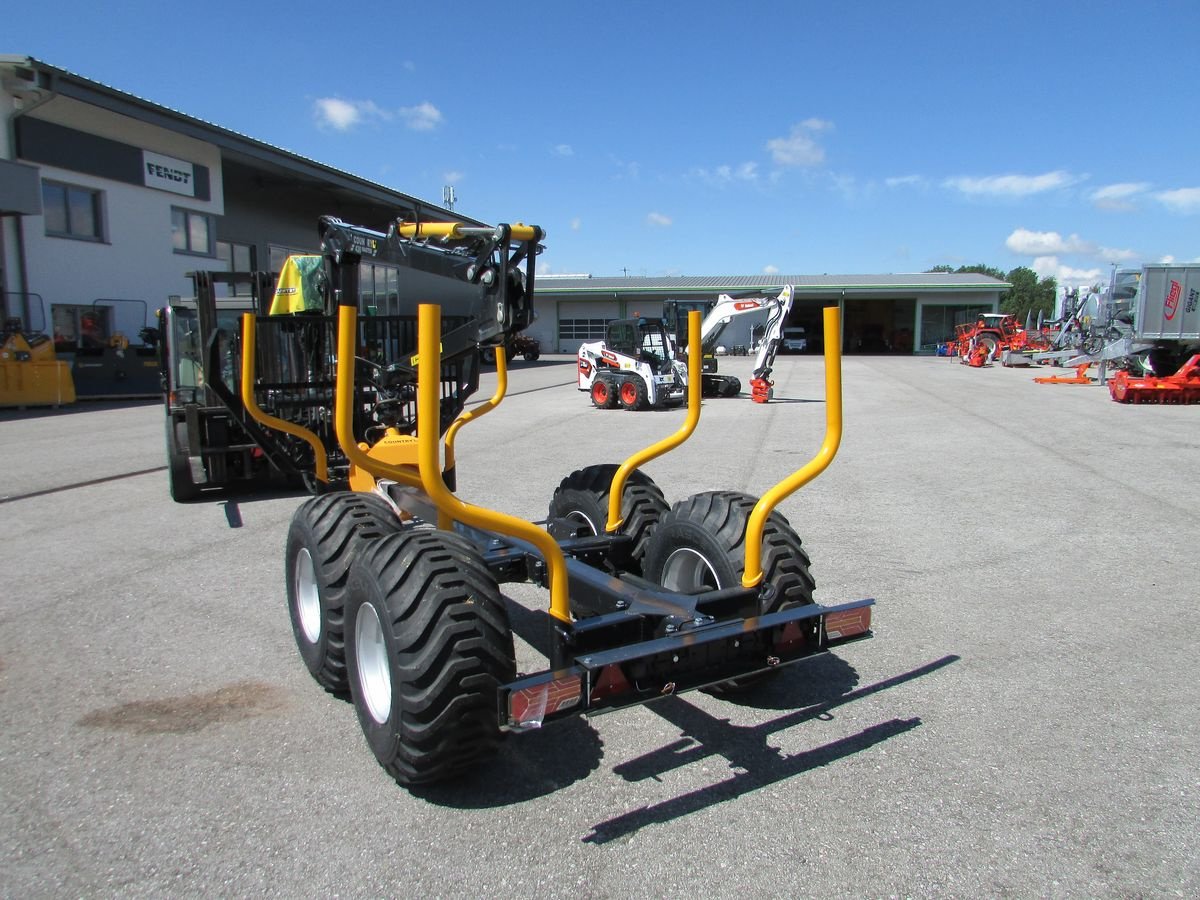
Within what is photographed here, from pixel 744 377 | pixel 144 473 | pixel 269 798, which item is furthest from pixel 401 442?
pixel 744 377

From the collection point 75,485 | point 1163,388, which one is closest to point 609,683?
point 75,485

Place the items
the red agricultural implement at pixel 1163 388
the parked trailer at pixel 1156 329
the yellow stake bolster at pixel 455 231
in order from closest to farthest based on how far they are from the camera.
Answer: the yellow stake bolster at pixel 455 231
the red agricultural implement at pixel 1163 388
the parked trailer at pixel 1156 329

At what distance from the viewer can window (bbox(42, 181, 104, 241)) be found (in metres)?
20.8

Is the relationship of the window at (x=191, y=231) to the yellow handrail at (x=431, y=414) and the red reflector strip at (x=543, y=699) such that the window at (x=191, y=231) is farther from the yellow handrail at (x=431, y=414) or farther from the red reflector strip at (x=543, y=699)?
the red reflector strip at (x=543, y=699)

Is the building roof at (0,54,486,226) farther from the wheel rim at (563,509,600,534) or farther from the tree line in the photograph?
the tree line

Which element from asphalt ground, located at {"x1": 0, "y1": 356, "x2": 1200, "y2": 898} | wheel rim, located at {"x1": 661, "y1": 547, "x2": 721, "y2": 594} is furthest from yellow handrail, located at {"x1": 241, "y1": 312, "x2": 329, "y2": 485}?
wheel rim, located at {"x1": 661, "y1": 547, "x2": 721, "y2": 594}

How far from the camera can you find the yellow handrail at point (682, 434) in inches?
160

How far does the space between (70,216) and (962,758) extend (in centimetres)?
2447

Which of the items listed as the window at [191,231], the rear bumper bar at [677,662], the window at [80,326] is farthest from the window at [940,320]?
the rear bumper bar at [677,662]

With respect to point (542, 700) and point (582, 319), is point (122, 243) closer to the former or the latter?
point (542, 700)

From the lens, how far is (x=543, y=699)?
288 centimetres

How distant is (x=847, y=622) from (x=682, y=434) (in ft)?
4.04

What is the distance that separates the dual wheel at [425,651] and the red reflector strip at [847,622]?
4.43 ft

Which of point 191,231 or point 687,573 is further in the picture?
point 191,231
